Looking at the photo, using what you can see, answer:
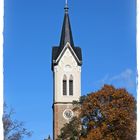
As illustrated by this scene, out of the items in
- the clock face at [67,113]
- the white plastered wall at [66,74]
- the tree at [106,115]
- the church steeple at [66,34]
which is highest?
the church steeple at [66,34]

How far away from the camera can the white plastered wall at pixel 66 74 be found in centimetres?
3781

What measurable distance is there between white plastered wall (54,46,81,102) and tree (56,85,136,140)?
15.0 metres

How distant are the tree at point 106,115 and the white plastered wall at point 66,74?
15.0m

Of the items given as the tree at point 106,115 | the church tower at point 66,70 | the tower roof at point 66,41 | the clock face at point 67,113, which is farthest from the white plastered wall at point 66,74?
the tree at point 106,115

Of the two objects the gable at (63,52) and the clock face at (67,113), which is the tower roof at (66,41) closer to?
the gable at (63,52)

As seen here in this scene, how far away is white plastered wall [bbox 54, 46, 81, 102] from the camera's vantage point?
37.8 meters

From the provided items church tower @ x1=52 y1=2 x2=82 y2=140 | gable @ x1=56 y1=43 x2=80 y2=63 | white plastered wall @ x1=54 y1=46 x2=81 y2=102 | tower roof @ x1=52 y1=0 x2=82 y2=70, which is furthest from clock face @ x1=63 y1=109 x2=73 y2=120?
→ gable @ x1=56 y1=43 x2=80 y2=63

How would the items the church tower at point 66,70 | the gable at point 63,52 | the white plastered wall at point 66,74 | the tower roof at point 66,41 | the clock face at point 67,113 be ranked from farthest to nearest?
1. the gable at point 63,52
2. the tower roof at point 66,41
3. the white plastered wall at point 66,74
4. the church tower at point 66,70
5. the clock face at point 67,113

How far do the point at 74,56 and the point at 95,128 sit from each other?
1916 centimetres

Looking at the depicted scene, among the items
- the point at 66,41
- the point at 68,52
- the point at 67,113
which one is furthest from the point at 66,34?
the point at 67,113

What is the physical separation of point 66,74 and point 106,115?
18867 millimetres

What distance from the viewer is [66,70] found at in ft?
128

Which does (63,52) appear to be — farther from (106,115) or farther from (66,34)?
(106,115)

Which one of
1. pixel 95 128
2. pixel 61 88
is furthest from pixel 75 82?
pixel 95 128
